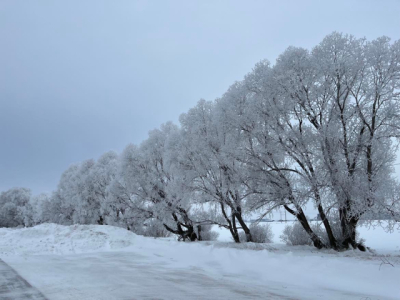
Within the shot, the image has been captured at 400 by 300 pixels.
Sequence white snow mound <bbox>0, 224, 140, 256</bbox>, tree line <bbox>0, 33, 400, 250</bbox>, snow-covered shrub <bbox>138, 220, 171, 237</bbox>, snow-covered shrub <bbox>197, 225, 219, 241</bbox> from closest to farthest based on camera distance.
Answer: tree line <bbox>0, 33, 400, 250</bbox>, white snow mound <bbox>0, 224, 140, 256</bbox>, snow-covered shrub <bbox>197, 225, 219, 241</bbox>, snow-covered shrub <bbox>138, 220, 171, 237</bbox>

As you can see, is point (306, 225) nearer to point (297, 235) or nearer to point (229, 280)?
point (297, 235)

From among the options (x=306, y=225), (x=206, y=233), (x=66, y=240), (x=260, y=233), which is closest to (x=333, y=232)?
(x=306, y=225)

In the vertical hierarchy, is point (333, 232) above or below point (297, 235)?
above

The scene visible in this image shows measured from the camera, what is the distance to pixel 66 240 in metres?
16.2

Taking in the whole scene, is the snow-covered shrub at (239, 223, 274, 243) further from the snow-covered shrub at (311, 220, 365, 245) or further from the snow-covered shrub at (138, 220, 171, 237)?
the snow-covered shrub at (138, 220, 171, 237)

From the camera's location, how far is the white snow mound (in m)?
13.9

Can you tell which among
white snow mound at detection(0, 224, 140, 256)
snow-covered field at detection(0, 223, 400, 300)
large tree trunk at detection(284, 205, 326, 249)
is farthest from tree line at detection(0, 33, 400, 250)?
white snow mound at detection(0, 224, 140, 256)

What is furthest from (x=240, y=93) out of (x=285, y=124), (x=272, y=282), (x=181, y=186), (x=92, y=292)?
(x=92, y=292)

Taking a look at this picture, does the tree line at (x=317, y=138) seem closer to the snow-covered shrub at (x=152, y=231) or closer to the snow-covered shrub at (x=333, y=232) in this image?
the snow-covered shrub at (x=333, y=232)

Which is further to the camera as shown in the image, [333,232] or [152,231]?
[152,231]

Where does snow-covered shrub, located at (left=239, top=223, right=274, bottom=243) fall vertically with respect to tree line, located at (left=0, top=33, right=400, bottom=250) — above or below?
below

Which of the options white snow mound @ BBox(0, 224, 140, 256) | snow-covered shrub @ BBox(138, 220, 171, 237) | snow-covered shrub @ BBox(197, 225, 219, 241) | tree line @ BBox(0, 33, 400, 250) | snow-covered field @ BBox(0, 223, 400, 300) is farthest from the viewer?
snow-covered shrub @ BBox(138, 220, 171, 237)

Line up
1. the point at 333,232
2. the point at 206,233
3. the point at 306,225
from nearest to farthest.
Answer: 1. the point at 306,225
2. the point at 333,232
3. the point at 206,233

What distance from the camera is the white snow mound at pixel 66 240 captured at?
13.9 meters
